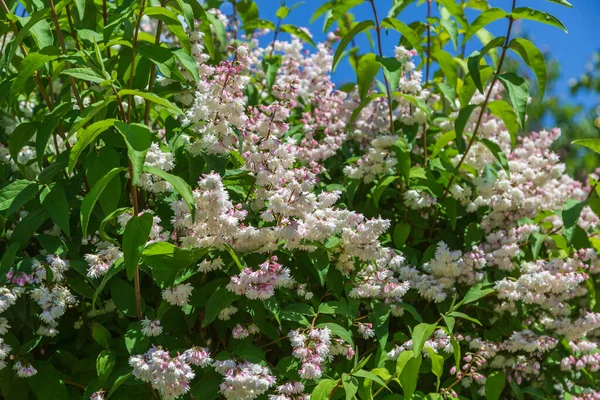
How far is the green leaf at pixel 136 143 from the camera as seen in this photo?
181cm

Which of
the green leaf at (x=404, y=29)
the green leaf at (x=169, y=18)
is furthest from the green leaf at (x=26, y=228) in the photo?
the green leaf at (x=404, y=29)

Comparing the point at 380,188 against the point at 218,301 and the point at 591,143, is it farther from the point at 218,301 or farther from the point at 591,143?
the point at 218,301

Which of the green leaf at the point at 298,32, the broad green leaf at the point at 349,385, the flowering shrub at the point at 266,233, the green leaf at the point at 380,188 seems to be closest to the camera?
the broad green leaf at the point at 349,385

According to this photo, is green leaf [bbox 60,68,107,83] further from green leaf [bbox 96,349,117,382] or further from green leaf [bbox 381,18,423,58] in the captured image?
green leaf [bbox 381,18,423,58]

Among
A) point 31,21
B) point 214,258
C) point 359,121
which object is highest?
point 359,121

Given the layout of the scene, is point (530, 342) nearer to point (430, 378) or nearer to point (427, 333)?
point (430, 378)

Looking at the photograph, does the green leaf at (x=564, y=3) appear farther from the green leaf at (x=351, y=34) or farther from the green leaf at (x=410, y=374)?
the green leaf at (x=410, y=374)

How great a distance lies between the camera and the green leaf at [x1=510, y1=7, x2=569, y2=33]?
107 inches

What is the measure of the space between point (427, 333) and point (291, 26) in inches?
74.3

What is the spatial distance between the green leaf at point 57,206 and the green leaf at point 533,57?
5.60ft

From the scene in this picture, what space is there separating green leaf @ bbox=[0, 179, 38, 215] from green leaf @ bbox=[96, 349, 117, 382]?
55 centimetres

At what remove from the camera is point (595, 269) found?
357 centimetres

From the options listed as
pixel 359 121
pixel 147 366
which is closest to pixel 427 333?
pixel 147 366

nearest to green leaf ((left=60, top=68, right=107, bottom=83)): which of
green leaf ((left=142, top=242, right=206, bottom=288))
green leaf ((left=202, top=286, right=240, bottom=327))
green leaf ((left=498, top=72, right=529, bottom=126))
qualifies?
green leaf ((left=142, top=242, right=206, bottom=288))
